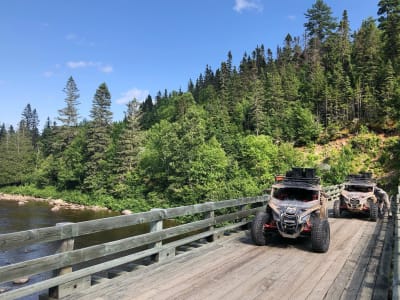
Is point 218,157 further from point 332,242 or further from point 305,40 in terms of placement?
point 305,40

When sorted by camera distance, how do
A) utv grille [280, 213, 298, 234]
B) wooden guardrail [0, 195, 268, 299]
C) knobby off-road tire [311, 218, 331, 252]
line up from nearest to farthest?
wooden guardrail [0, 195, 268, 299] < knobby off-road tire [311, 218, 331, 252] < utv grille [280, 213, 298, 234]

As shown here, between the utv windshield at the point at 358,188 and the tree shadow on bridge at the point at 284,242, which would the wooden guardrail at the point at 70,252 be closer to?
the tree shadow on bridge at the point at 284,242

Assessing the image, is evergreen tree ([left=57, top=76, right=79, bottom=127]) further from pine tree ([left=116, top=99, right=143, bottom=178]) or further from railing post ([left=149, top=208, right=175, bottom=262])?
railing post ([left=149, top=208, right=175, bottom=262])

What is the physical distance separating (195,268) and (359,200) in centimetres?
1034

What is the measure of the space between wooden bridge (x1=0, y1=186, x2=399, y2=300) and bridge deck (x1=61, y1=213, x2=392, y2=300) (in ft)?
0.04

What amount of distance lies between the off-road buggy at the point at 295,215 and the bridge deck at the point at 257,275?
1.13 ft

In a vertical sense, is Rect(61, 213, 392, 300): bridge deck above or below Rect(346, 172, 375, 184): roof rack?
below

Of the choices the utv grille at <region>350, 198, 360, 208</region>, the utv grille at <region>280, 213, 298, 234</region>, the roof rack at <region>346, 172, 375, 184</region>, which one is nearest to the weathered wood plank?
the utv grille at <region>280, 213, 298, 234</region>

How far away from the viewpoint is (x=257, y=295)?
4.87 meters

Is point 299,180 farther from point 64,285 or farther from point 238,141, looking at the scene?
point 238,141

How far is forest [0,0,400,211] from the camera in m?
43.2

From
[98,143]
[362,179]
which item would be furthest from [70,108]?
[362,179]

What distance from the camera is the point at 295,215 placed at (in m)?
7.91

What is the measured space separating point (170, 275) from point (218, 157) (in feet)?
122
